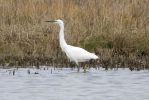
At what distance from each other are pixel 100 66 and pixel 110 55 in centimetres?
53

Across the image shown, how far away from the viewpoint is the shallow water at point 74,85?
1025cm

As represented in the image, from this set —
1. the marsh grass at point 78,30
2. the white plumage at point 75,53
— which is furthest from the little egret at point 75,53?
the marsh grass at point 78,30

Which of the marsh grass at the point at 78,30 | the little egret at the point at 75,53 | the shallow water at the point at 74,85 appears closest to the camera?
the shallow water at the point at 74,85

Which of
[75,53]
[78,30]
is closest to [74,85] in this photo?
[75,53]

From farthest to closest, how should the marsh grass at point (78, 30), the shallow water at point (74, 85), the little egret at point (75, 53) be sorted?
the marsh grass at point (78, 30) → the little egret at point (75, 53) → the shallow water at point (74, 85)

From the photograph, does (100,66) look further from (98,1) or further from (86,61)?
(98,1)

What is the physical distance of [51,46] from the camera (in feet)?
44.8

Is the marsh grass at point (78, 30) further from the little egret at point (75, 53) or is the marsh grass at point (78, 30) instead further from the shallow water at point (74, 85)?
the shallow water at point (74, 85)

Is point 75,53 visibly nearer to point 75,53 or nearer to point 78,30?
point 75,53

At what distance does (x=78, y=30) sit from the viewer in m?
14.1

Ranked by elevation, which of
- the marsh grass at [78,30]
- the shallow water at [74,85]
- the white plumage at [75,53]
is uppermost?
the marsh grass at [78,30]

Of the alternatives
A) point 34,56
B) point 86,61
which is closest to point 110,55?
point 86,61

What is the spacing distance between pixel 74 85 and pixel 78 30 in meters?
3.00

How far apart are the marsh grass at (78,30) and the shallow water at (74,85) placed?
2.03 feet
